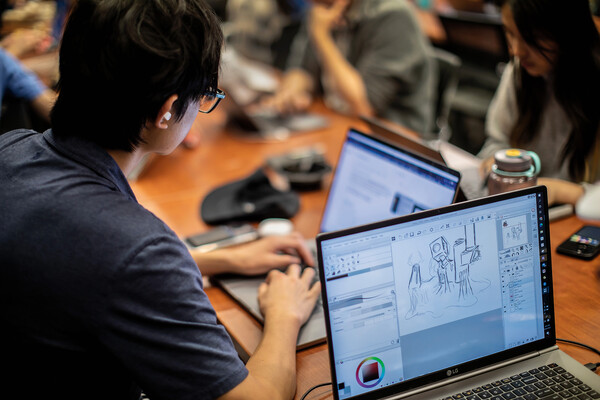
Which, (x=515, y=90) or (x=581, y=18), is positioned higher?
(x=581, y=18)

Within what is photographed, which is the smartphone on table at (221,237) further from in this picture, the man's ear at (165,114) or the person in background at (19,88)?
the person in background at (19,88)

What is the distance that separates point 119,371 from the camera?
0.91 meters

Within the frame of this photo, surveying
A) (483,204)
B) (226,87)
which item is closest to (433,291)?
(483,204)

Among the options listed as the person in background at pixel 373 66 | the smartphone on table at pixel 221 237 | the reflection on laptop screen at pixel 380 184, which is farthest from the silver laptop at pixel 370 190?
the person in background at pixel 373 66

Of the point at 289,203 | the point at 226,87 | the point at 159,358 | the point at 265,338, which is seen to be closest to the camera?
the point at 159,358

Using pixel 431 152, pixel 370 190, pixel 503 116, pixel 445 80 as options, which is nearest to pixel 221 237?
pixel 370 190

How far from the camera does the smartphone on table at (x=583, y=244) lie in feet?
4.26

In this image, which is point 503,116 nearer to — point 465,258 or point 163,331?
point 465,258

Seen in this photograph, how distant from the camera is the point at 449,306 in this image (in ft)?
2.99

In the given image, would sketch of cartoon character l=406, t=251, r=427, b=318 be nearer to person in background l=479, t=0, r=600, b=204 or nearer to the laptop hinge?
the laptop hinge

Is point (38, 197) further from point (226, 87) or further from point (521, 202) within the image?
point (226, 87)

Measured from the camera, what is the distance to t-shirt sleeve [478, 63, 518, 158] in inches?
70.5

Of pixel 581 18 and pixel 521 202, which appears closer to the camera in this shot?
pixel 521 202

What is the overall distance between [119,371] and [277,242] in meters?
0.52
